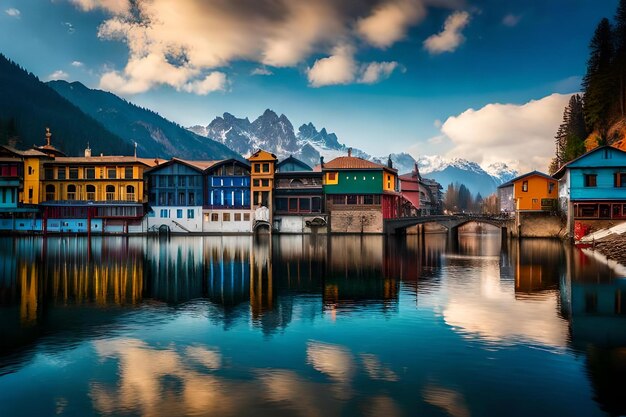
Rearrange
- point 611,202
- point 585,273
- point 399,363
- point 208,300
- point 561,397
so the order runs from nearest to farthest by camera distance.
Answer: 1. point 561,397
2. point 399,363
3. point 208,300
4. point 585,273
5. point 611,202

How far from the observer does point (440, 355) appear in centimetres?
1758

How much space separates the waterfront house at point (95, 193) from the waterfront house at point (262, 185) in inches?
871

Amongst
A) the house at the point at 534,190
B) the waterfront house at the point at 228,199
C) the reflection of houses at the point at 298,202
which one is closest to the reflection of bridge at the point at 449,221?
the house at the point at 534,190

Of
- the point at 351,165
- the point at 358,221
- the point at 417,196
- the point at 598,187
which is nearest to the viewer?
the point at 598,187

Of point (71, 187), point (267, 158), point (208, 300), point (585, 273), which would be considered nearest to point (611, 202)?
point (585, 273)

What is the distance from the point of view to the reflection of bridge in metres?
85.9

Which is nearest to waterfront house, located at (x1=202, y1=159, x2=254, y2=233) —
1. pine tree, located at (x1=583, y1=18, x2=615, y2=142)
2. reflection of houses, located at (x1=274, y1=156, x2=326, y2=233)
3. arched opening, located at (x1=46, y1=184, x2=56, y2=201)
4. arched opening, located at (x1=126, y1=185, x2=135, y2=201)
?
reflection of houses, located at (x1=274, y1=156, x2=326, y2=233)

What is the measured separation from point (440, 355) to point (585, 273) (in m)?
25.2

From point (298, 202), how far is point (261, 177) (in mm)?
8705

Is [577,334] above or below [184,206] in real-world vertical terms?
below

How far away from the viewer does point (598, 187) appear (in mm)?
70750

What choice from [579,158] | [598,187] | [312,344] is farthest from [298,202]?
[312,344]

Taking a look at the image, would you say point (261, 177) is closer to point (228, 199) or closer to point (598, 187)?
point (228, 199)

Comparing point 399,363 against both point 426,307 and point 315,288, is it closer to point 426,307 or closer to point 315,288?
point 426,307
